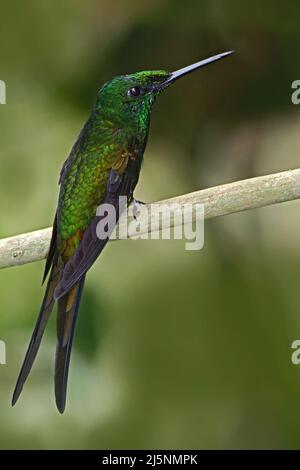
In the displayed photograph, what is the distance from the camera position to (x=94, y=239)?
204cm

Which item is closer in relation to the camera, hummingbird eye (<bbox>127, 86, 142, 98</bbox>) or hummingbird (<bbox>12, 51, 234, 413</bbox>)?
hummingbird (<bbox>12, 51, 234, 413</bbox>)

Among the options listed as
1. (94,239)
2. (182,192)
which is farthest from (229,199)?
(182,192)

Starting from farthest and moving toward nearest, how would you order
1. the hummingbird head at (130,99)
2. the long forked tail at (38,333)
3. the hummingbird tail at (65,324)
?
the hummingbird head at (130,99) < the hummingbird tail at (65,324) < the long forked tail at (38,333)

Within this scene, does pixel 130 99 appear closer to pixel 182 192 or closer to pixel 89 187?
pixel 89 187

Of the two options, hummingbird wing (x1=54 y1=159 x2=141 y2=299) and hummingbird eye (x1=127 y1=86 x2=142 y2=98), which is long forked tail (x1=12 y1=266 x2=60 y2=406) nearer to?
hummingbird wing (x1=54 y1=159 x2=141 y2=299)

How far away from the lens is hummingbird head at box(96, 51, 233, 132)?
225 centimetres

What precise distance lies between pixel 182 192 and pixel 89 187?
124cm

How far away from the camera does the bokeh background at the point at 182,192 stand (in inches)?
132

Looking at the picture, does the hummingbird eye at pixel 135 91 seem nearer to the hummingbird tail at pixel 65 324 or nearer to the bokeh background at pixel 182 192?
the hummingbird tail at pixel 65 324

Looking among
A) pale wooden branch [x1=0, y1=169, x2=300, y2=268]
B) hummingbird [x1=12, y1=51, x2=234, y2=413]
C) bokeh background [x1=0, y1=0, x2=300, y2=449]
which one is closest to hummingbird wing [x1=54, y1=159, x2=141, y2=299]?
hummingbird [x1=12, y1=51, x2=234, y2=413]

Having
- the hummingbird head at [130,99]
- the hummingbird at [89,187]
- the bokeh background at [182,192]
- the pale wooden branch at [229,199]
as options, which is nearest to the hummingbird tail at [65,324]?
the hummingbird at [89,187]

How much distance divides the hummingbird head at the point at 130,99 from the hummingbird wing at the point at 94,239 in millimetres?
113

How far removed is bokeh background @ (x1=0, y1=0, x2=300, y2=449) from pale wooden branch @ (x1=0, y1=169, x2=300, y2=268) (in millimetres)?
1226

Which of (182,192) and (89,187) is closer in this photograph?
(89,187)
